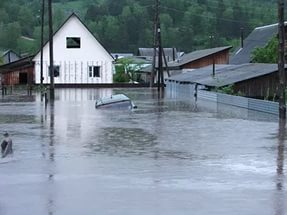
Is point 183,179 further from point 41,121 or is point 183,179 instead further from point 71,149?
point 41,121

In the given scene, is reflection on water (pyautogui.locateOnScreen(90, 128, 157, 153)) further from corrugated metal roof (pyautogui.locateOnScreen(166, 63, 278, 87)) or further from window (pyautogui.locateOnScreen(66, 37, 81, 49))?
window (pyautogui.locateOnScreen(66, 37, 81, 49))

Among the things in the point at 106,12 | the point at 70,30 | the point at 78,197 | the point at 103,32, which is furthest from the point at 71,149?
the point at 106,12

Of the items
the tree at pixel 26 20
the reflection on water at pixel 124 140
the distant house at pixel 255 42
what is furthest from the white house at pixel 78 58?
the tree at pixel 26 20

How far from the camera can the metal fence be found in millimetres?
33206

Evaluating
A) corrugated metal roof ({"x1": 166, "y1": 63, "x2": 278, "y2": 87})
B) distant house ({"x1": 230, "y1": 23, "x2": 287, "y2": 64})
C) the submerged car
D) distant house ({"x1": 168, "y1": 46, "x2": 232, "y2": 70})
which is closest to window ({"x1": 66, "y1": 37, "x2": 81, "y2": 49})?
distant house ({"x1": 168, "y1": 46, "x2": 232, "y2": 70})

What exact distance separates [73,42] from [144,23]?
7206cm

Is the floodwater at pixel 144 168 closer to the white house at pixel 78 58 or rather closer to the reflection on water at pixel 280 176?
the reflection on water at pixel 280 176

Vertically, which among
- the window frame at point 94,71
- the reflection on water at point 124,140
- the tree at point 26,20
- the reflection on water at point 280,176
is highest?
the tree at point 26,20

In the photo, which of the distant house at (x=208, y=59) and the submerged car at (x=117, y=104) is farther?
the distant house at (x=208, y=59)

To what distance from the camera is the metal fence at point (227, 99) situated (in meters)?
33.2

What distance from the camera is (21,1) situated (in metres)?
156

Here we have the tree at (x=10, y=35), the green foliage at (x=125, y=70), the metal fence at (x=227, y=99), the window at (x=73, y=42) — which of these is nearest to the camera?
the metal fence at (x=227, y=99)

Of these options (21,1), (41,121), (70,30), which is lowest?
(41,121)

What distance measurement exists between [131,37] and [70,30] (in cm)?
7814
